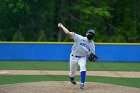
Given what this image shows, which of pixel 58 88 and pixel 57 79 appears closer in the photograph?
pixel 58 88

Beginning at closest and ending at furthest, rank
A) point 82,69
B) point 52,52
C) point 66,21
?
point 82,69, point 52,52, point 66,21

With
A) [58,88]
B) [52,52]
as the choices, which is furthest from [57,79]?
[52,52]

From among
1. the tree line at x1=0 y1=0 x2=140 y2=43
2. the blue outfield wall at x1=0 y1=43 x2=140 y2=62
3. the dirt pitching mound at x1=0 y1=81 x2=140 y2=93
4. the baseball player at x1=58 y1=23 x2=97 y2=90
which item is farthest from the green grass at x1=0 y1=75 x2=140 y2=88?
the tree line at x1=0 y1=0 x2=140 y2=43

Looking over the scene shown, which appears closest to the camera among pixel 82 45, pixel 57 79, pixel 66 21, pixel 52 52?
pixel 82 45

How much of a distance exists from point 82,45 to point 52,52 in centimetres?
1216

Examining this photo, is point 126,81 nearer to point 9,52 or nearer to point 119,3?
point 9,52

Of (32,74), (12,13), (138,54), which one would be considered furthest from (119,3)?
(32,74)

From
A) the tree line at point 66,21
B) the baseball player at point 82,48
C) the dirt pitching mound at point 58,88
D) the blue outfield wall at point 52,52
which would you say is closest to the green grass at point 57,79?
the dirt pitching mound at point 58,88

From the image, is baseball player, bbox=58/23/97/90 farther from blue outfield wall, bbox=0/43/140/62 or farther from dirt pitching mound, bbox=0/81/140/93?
blue outfield wall, bbox=0/43/140/62

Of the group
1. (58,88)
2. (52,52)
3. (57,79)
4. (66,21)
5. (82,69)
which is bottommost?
(57,79)

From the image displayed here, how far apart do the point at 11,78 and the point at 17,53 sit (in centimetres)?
873

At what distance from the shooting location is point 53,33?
40375 mm

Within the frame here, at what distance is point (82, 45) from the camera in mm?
12914

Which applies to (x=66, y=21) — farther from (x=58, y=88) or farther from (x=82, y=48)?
(x=58, y=88)
